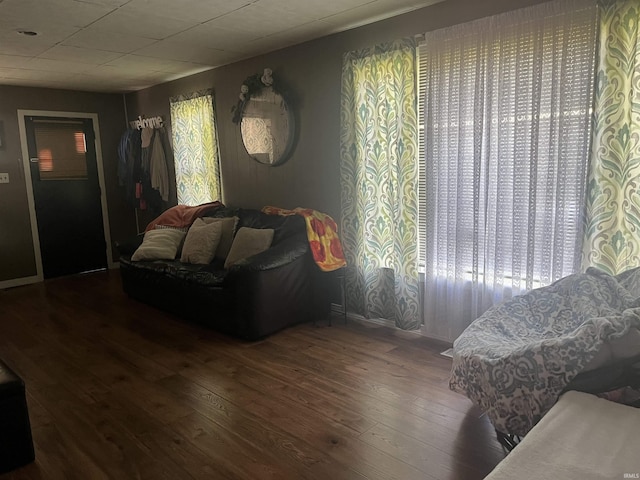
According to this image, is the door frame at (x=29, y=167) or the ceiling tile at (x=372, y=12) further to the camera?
the door frame at (x=29, y=167)

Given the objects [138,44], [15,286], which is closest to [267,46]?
[138,44]

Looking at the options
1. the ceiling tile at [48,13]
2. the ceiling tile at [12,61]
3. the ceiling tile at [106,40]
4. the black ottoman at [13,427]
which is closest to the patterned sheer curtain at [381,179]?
the ceiling tile at [106,40]

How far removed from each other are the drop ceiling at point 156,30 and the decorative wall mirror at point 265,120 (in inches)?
12.9

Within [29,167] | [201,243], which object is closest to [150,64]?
[201,243]

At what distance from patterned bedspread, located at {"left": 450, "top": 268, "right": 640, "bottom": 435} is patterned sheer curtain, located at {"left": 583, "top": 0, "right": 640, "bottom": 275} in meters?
0.33

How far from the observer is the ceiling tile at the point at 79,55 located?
3.92 meters

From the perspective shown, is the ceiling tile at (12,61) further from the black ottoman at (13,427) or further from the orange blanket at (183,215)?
the black ottoman at (13,427)

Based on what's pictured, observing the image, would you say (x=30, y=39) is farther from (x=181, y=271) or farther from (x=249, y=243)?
(x=249, y=243)

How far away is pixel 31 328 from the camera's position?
401 cm

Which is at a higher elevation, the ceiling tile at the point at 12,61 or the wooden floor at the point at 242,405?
the ceiling tile at the point at 12,61

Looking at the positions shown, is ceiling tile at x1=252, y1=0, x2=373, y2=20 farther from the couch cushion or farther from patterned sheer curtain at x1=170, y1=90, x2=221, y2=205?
patterned sheer curtain at x1=170, y1=90, x2=221, y2=205

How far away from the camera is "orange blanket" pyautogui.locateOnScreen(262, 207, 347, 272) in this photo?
3.73 metres

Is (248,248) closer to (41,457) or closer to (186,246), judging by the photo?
(186,246)

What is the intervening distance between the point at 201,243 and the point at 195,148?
1.53 m
